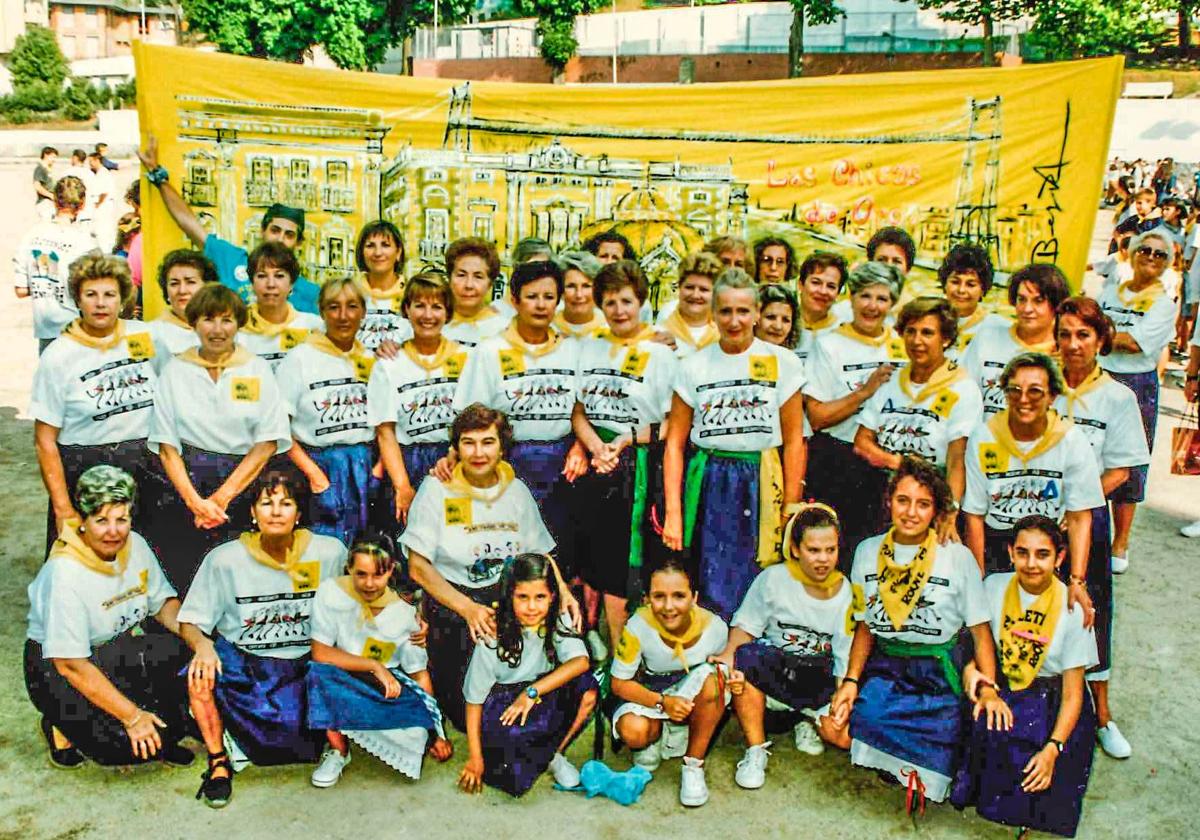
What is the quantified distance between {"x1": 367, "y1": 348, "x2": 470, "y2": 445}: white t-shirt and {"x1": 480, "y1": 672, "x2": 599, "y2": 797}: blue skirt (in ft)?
4.11

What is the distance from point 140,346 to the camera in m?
4.82

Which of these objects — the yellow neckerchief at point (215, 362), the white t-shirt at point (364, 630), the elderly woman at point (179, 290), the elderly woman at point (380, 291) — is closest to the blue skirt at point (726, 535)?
the white t-shirt at point (364, 630)

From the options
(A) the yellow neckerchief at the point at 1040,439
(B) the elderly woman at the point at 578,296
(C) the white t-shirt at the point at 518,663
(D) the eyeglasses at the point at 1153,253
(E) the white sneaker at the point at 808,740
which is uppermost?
(D) the eyeglasses at the point at 1153,253

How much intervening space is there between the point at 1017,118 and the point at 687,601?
3808 millimetres

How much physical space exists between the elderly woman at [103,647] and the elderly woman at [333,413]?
77 cm

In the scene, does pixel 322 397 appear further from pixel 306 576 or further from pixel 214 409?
pixel 306 576

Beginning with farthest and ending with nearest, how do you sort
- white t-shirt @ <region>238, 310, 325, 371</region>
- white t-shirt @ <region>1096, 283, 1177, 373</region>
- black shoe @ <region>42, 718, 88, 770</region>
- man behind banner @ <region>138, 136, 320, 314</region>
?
white t-shirt @ <region>1096, 283, 1177, 373</region> → man behind banner @ <region>138, 136, 320, 314</region> → white t-shirt @ <region>238, 310, 325, 371</region> → black shoe @ <region>42, 718, 88, 770</region>

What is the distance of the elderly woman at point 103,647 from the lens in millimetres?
4121

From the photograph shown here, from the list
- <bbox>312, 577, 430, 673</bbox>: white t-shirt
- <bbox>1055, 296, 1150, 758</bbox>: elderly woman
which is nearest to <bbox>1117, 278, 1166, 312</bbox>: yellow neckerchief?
<bbox>1055, 296, 1150, 758</bbox>: elderly woman

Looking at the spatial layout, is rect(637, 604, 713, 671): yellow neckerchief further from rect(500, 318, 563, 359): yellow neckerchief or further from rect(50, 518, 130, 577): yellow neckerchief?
rect(50, 518, 130, 577): yellow neckerchief

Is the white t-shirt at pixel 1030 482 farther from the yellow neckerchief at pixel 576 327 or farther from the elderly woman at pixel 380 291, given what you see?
the elderly woman at pixel 380 291

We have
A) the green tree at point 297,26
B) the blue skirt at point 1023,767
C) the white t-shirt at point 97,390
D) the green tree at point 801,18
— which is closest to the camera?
the blue skirt at point 1023,767

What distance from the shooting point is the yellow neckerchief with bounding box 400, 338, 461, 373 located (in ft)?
16.1

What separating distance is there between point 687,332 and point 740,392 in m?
0.61
